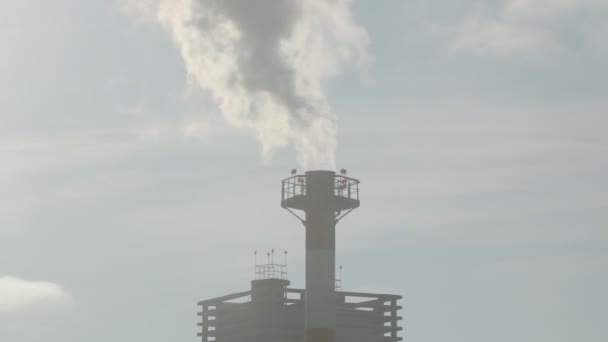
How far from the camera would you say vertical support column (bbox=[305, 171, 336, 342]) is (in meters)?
86.6

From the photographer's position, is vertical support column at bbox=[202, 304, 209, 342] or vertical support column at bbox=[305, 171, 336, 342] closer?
vertical support column at bbox=[305, 171, 336, 342]

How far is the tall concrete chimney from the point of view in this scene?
3413 inches

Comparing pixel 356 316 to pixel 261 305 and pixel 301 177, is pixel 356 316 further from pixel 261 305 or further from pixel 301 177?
pixel 301 177

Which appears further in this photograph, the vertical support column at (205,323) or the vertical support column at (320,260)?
the vertical support column at (205,323)

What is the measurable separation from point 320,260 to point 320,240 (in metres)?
1.33

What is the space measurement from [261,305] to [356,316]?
299 inches

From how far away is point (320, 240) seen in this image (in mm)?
87188

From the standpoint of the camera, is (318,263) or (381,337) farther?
(381,337)

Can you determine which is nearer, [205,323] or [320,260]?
[320,260]

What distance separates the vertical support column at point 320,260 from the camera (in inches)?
3410

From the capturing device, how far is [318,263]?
285ft

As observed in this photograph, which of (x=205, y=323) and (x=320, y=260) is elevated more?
(x=320, y=260)

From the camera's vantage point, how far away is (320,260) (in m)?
87.0

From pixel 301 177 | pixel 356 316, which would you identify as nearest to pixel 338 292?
pixel 356 316
